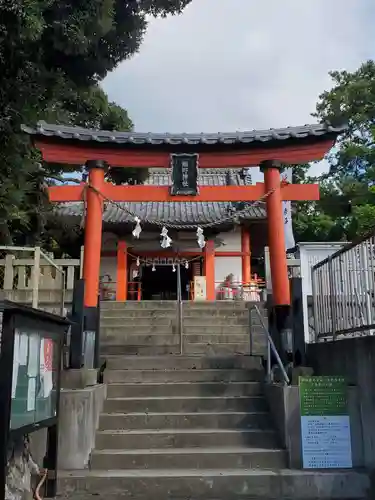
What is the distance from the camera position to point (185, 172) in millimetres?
8969

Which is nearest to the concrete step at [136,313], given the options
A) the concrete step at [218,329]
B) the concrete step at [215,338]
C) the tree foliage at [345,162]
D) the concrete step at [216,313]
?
the concrete step at [216,313]

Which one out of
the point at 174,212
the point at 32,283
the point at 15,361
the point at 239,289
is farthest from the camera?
the point at 174,212

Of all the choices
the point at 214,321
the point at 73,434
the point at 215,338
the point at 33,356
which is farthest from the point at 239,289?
the point at 33,356

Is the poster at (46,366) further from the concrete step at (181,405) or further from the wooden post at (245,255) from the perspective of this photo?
the wooden post at (245,255)

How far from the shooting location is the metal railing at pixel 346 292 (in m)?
5.80

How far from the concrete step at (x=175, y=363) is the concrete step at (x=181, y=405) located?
1.07 meters

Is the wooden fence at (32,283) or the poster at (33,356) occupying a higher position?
the wooden fence at (32,283)

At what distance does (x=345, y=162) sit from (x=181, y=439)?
2394 centimetres

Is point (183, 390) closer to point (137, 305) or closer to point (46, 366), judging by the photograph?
point (46, 366)

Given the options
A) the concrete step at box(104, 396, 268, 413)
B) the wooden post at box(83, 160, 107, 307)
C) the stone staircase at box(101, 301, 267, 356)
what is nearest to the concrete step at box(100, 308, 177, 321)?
the stone staircase at box(101, 301, 267, 356)

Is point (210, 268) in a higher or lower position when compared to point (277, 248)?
higher

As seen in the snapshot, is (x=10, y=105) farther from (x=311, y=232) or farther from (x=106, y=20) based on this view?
(x=311, y=232)

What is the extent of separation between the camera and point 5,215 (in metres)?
9.37

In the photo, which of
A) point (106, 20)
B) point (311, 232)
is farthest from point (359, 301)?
point (311, 232)
